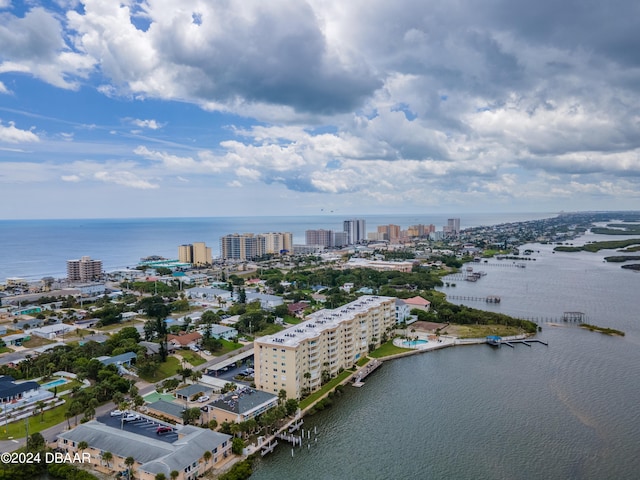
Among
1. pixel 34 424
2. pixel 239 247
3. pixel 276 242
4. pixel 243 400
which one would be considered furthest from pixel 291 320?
pixel 276 242

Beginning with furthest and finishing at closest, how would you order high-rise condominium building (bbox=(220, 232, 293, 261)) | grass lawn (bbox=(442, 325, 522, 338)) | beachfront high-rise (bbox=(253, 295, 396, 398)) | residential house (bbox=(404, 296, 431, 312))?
high-rise condominium building (bbox=(220, 232, 293, 261)) → residential house (bbox=(404, 296, 431, 312)) → grass lawn (bbox=(442, 325, 522, 338)) → beachfront high-rise (bbox=(253, 295, 396, 398))

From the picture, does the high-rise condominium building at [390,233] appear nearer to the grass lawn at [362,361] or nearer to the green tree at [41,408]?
the grass lawn at [362,361]

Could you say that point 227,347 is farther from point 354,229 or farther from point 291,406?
point 354,229

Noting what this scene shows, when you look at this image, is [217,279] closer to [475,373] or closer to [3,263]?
[475,373]

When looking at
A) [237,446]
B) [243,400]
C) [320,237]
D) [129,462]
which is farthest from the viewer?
[320,237]

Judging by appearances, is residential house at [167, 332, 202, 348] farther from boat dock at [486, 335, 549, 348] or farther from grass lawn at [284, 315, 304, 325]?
boat dock at [486, 335, 549, 348]

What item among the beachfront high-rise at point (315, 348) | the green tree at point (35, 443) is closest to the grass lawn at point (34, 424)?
the green tree at point (35, 443)

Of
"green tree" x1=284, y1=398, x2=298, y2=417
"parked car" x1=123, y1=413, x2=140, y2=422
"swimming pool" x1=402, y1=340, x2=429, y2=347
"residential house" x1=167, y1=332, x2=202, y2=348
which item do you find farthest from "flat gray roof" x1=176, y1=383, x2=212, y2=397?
"swimming pool" x1=402, y1=340, x2=429, y2=347
